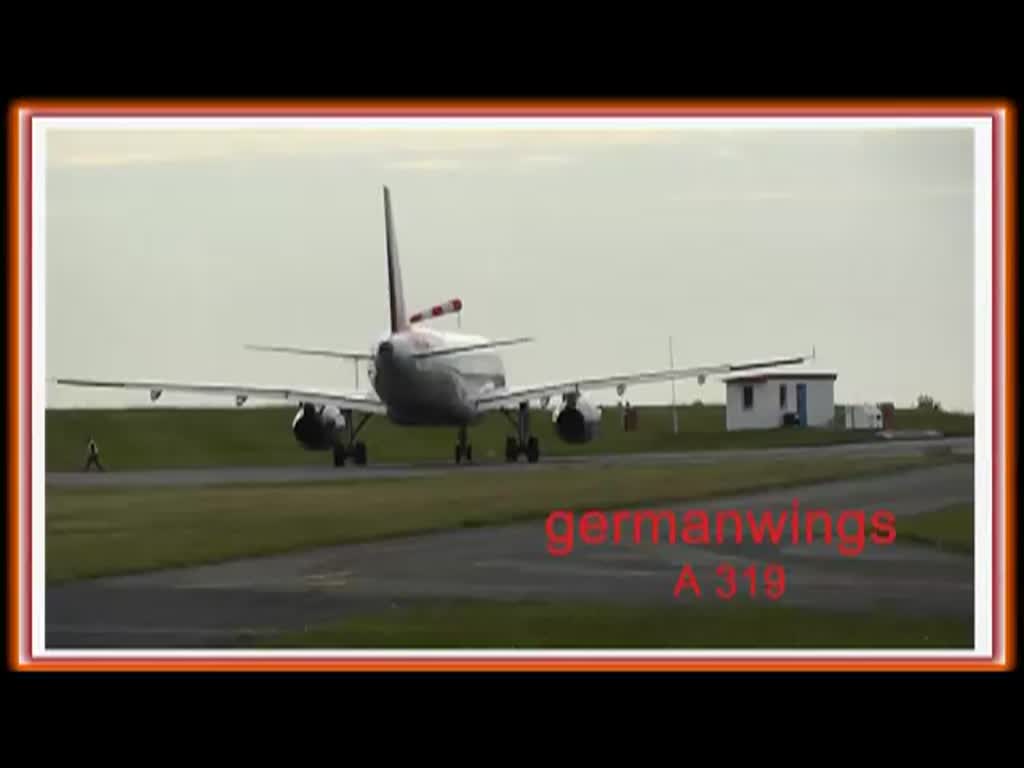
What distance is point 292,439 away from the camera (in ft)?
155

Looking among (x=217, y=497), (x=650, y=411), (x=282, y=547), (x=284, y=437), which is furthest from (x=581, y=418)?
(x=282, y=547)

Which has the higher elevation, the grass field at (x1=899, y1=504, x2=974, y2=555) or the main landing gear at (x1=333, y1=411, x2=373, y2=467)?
the main landing gear at (x1=333, y1=411, x2=373, y2=467)

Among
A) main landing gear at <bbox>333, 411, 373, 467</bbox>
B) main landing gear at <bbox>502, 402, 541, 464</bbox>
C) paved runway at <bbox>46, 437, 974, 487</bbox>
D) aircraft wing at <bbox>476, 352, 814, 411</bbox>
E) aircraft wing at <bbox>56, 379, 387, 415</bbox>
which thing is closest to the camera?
aircraft wing at <bbox>56, 379, 387, 415</bbox>

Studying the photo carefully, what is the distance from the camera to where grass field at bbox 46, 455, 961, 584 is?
56.7 ft

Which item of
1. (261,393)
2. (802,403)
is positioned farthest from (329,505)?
(261,393)

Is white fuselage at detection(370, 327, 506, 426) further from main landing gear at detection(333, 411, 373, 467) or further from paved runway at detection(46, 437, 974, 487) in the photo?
paved runway at detection(46, 437, 974, 487)

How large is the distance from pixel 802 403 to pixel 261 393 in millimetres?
11044

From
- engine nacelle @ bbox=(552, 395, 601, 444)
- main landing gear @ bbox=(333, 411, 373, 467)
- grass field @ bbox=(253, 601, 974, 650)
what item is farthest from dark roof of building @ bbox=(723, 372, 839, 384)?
main landing gear @ bbox=(333, 411, 373, 467)

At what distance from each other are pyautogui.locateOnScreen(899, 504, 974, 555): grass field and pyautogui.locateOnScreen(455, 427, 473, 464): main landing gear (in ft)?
83.6

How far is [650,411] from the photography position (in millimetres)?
46938

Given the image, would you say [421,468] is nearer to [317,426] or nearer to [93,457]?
[317,426]

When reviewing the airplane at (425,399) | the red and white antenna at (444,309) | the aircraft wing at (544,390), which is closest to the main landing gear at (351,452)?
the airplane at (425,399)
